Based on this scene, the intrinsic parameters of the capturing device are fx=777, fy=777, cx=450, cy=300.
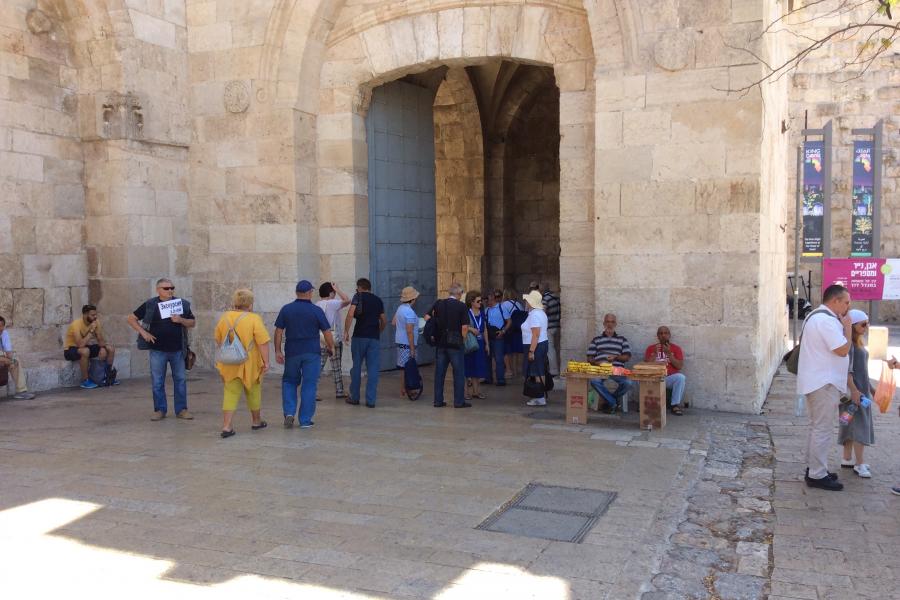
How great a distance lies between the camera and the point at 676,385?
770 cm

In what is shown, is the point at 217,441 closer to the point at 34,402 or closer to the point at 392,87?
the point at 34,402

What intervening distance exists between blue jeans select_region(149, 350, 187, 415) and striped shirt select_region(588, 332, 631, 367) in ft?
13.3

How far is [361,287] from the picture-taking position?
26.7 ft

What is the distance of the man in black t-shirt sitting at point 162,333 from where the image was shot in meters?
7.32

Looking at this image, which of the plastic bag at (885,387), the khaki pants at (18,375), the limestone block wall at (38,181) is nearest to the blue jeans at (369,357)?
the khaki pants at (18,375)

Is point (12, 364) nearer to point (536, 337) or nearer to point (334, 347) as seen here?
point (334, 347)

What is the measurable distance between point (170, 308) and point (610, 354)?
4303 mm

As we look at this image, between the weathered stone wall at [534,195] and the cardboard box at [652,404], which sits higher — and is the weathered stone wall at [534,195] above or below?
above

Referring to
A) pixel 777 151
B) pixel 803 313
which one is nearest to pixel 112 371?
pixel 777 151

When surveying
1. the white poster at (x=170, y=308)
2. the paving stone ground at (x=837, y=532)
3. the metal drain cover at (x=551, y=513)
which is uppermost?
the white poster at (x=170, y=308)

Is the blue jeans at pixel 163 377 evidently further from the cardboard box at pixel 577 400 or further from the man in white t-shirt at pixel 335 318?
the cardboard box at pixel 577 400

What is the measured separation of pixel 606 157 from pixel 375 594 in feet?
18.8

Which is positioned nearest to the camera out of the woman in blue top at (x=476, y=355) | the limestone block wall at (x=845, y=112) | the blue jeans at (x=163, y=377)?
the blue jeans at (x=163, y=377)

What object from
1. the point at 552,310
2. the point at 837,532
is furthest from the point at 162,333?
A: the point at 837,532
